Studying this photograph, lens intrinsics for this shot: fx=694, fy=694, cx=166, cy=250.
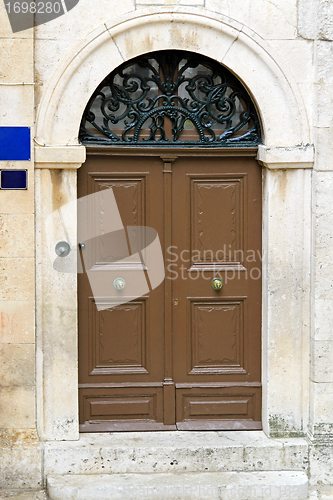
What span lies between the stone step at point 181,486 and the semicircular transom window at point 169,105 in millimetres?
2823

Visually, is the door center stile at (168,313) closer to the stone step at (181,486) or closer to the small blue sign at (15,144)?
the stone step at (181,486)

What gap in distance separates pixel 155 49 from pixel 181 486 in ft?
11.8

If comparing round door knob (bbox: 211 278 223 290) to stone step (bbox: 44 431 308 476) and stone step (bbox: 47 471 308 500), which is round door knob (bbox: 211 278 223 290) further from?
stone step (bbox: 47 471 308 500)

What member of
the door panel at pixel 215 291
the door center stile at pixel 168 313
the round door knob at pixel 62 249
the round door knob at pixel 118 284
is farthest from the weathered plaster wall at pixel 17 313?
the door panel at pixel 215 291

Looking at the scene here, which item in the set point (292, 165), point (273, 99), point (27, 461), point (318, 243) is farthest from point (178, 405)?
point (273, 99)

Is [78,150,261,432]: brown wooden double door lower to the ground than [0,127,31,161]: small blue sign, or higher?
lower

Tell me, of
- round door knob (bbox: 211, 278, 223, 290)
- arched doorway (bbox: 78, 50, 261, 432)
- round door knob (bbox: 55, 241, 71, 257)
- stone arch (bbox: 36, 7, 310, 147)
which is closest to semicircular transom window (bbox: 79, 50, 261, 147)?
arched doorway (bbox: 78, 50, 261, 432)

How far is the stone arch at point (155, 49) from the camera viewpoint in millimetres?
5621

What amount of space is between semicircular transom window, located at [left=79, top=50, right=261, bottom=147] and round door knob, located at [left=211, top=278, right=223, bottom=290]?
118 cm

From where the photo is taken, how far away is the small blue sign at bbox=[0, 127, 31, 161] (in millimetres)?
5656

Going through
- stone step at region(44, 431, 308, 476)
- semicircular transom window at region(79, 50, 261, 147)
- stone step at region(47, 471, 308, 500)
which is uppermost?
semicircular transom window at region(79, 50, 261, 147)

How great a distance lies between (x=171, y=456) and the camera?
19.3 feet

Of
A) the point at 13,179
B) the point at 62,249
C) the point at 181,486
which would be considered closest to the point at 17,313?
the point at 62,249

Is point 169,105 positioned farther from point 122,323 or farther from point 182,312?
point 122,323
